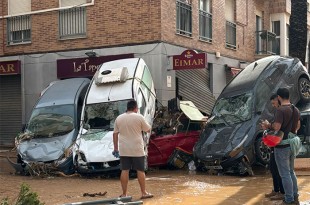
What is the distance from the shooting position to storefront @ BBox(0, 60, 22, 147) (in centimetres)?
1852

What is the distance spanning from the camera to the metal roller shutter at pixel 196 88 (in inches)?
659

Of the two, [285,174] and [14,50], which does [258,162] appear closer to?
[285,174]

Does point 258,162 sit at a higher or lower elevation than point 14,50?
lower

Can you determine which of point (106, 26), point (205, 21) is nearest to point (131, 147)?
point (106, 26)

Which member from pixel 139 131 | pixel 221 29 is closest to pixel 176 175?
pixel 139 131

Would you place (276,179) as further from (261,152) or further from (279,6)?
(279,6)

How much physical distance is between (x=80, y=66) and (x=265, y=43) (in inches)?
405

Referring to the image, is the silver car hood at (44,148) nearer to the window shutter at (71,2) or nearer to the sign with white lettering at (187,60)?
the sign with white lettering at (187,60)

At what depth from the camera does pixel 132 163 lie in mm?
8562

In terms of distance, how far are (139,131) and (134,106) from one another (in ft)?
1.50

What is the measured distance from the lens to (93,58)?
54.4 ft

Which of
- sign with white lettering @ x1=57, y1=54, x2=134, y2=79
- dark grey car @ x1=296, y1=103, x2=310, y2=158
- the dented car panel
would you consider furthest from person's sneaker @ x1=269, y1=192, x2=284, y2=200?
sign with white lettering @ x1=57, y1=54, x2=134, y2=79

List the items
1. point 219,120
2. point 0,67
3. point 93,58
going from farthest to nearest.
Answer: point 0,67 → point 93,58 → point 219,120

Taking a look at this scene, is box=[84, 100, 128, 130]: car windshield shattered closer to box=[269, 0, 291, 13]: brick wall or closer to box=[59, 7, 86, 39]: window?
box=[59, 7, 86, 39]: window
